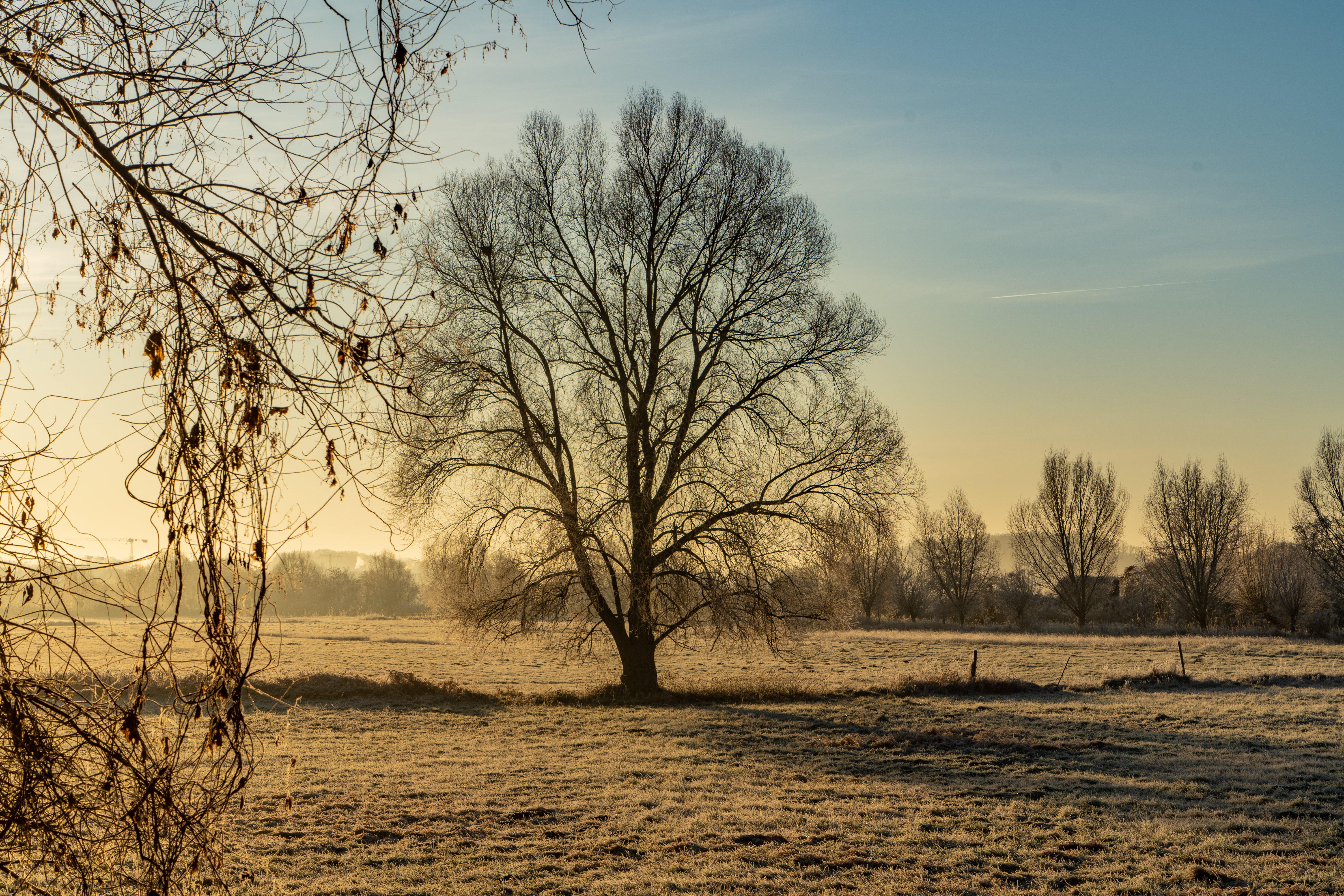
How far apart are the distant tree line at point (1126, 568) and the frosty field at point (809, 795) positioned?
893 inches

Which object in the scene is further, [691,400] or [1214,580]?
[1214,580]

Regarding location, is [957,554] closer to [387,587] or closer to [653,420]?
[653,420]

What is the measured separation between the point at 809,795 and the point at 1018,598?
55.2m

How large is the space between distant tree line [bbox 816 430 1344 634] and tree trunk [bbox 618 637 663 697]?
21.5 metres

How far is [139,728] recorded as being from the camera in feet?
8.06

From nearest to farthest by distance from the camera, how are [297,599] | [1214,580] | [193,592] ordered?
[193,592]
[1214,580]
[297,599]

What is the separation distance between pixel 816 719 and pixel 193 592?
16.4 m

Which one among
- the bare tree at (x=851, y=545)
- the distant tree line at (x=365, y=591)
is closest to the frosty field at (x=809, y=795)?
the bare tree at (x=851, y=545)

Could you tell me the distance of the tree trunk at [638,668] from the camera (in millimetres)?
19781

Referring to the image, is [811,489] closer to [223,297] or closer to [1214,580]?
[223,297]

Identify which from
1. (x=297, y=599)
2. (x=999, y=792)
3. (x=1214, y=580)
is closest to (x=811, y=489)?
(x=999, y=792)

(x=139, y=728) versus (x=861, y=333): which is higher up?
(x=861, y=333)

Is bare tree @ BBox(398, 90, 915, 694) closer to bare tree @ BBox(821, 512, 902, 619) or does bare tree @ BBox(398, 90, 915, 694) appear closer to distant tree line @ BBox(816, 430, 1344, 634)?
bare tree @ BBox(821, 512, 902, 619)

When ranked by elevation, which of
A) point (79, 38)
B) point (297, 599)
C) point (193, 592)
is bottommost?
point (297, 599)
